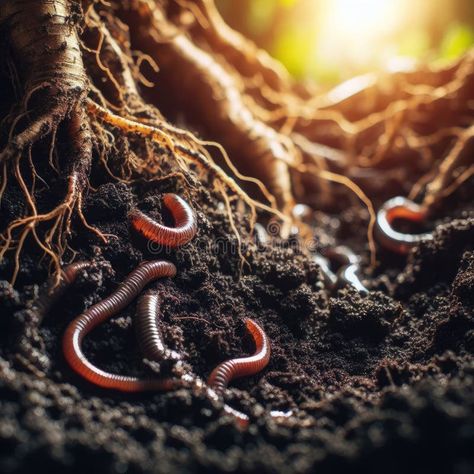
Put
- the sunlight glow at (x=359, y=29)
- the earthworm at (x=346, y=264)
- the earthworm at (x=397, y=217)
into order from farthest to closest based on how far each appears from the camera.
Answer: the sunlight glow at (x=359, y=29) < the earthworm at (x=397, y=217) < the earthworm at (x=346, y=264)

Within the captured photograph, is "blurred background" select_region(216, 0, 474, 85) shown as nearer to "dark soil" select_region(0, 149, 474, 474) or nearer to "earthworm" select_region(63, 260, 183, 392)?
"dark soil" select_region(0, 149, 474, 474)

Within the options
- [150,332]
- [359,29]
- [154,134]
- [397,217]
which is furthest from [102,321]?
[359,29]

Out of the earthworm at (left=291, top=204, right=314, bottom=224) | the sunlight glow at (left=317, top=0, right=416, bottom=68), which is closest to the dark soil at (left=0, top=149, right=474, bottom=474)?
the earthworm at (left=291, top=204, right=314, bottom=224)

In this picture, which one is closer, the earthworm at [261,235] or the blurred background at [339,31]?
the earthworm at [261,235]

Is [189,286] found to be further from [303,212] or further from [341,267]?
[303,212]

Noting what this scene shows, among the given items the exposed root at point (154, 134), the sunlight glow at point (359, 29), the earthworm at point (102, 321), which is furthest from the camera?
the sunlight glow at point (359, 29)

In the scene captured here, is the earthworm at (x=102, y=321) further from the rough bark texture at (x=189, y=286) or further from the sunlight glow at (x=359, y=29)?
the sunlight glow at (x=359, y=29)

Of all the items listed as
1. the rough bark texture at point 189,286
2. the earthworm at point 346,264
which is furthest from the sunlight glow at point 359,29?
the earthworm at point 346,264
